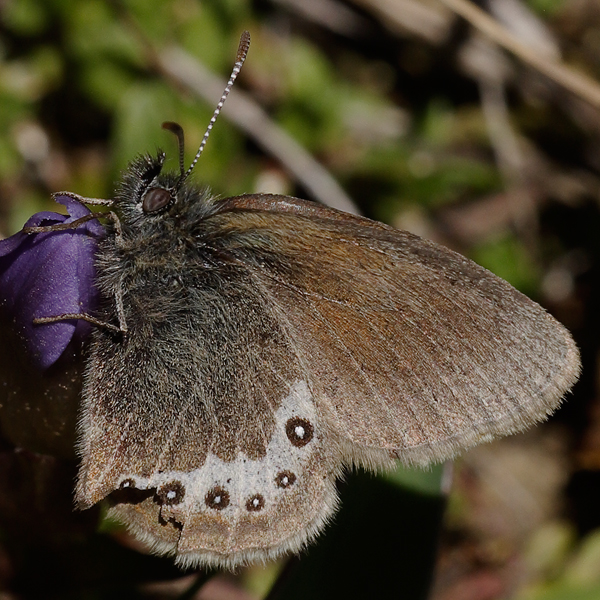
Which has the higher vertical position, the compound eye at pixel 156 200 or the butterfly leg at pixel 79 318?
the compound eye at pixel 156 200

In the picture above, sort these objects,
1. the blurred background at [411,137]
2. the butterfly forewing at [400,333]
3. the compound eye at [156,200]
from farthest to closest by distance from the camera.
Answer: the blurred background at [411,137] < the compound eye at [156,200] < the butterfly forewing at [400,333]

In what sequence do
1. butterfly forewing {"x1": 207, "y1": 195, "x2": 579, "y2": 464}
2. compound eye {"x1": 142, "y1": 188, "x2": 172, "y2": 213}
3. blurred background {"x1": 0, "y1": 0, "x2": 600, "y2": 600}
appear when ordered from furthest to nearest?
blurred background {"x1": 0, "y1": 0, "x2": 600, "y2": 600}
compound eye {"x1": 142, "y1": 188, "x2": 172, "y2": 213}
butterfly forewing {"x1": 207, "y1": 195, "x2": 579, "y2": 464}

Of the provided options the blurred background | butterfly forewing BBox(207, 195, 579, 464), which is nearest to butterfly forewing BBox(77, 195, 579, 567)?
butterfly forewing BBox(207, 195, 579, 464)

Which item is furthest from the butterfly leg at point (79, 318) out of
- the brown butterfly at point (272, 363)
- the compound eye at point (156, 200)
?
the compound eye at point (156, 200)

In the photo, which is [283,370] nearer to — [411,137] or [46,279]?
[46,279]

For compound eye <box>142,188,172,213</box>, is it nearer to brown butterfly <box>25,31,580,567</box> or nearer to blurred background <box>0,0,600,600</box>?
brown butterfly <box>25,31,580,567</box>

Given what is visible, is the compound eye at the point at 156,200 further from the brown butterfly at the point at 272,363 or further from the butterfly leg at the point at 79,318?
the butterfly leg at the point at 79,318
